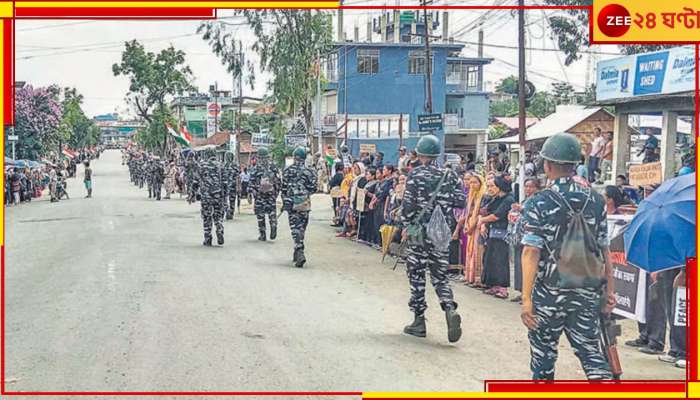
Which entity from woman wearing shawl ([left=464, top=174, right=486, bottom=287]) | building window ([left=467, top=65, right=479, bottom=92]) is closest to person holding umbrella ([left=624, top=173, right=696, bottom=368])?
woman wearing shawl ([left=464, top=174, right=486, bottom=287])

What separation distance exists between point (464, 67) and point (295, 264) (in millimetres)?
44006

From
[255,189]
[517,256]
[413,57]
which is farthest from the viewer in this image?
[413,57]

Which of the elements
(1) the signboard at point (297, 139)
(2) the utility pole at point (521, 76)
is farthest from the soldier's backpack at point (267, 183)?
(1) the signboard at point (297, 139)

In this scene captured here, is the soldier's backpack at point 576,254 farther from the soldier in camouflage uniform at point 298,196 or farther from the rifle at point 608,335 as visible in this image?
the soldier in camouflage uniform at point 298,196

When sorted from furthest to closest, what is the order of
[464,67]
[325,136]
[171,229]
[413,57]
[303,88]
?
[464,67], [325,136], [413,57], [303,88], [171,229]

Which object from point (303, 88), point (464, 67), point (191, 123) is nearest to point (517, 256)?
point (303, 88)

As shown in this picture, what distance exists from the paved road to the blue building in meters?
24.3

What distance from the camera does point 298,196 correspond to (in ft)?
44.4

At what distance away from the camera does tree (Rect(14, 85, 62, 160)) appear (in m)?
35.5

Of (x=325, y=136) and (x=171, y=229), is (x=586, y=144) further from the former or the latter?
(x=325, y=136)

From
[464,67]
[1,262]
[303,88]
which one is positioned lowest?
[1,262]

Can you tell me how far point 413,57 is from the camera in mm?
41312

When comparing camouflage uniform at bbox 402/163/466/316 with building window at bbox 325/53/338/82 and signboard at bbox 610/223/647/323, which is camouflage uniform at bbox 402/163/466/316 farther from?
building window at bbox 325/53/338/82

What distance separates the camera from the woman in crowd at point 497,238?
1090 centimetres
